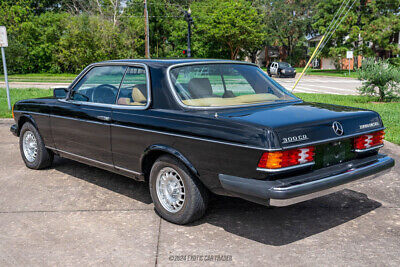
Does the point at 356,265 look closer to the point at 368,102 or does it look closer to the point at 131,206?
the point at 131,206

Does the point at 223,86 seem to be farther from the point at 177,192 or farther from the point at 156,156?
the point at 177,192

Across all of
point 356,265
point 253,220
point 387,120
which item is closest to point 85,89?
point 253,220

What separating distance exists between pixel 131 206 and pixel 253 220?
1405mm

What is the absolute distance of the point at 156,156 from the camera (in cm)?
427

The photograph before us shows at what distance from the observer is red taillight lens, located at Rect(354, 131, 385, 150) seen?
4008 millimetres

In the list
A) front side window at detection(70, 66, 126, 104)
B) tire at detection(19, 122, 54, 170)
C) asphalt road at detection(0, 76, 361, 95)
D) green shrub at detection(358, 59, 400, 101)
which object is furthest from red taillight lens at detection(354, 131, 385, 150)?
asphalt road at detection(0, 76, 361, 95)

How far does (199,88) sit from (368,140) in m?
1.77

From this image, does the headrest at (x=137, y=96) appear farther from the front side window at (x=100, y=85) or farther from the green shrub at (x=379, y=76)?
the green shrub at (x=379, y=76)

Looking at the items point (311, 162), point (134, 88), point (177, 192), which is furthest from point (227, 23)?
point (311, 162)

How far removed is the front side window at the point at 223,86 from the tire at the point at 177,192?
650mm

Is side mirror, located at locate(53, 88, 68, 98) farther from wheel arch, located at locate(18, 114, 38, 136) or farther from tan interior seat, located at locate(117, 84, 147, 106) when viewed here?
tan interior seat, located at locate(117, 84, 147, 106)

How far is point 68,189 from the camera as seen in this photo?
532 cm

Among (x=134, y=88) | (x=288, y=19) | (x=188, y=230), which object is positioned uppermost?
(x=288, y=19)

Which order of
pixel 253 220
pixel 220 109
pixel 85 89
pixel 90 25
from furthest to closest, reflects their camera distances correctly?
pixel 90 25 < pixel 85 89 < pixel 253 220 < pixel 220 109
